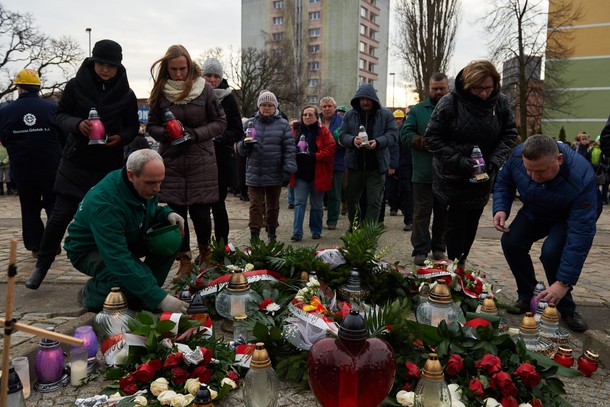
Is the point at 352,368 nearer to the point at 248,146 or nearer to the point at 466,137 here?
the point at 466,137

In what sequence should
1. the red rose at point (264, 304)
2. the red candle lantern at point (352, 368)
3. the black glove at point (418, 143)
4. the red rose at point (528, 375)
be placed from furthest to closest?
the black glove at point (418, 143)
the red rose at point (264, 304)
the red rose at point (528, 375)
the red candle lantern at point (352, 368)

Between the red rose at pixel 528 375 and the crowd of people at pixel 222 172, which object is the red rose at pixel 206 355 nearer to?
the crowd of people at pixel 222 172

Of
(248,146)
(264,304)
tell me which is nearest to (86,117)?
(248,146)

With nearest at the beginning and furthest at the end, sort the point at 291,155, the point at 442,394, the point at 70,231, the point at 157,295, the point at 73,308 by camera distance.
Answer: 1. the point at 442,394
2. the point at 157,295
3. the point at 70,231
4. the point at 73,308
5. the point at 291,155

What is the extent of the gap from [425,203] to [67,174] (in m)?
3.55

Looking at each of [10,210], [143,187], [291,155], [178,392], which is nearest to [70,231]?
[143,187]

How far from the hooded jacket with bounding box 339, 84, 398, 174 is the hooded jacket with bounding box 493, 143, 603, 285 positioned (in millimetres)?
2515

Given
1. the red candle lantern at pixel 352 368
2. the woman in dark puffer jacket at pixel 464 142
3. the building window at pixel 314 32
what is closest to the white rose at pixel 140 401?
the red candle lantern at pixel 352 368

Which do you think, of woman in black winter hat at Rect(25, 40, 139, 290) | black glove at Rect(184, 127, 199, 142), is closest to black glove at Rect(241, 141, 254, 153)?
black glove at Rect(184, 127, 199, 142)

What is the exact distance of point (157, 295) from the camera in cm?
327

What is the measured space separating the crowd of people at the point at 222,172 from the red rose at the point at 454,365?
1.28 metres

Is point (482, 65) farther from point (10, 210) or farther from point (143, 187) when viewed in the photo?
point (10, 210)

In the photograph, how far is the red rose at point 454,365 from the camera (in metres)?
2.51

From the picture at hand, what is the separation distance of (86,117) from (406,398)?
3714 millimetres
